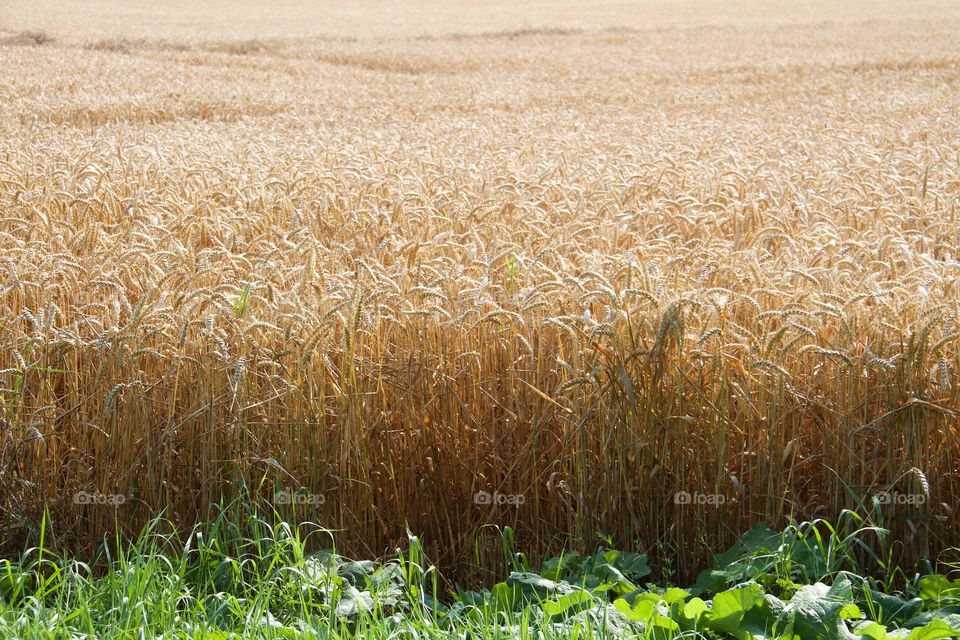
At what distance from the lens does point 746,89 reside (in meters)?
15.9

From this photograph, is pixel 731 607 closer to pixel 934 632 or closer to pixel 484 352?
pixel 934 632

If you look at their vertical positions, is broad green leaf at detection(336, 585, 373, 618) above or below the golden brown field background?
below

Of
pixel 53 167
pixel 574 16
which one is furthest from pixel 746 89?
pixel 574 16

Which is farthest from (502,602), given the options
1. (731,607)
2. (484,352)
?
(484,352)

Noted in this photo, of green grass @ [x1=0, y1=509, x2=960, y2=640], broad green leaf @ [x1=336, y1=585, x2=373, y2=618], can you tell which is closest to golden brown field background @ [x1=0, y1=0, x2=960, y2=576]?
green grass @ [x1=0, y1=509, x2=960, y2=640]

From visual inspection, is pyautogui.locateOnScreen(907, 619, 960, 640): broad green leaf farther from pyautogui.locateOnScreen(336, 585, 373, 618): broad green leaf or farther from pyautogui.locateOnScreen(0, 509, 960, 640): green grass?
pyautogui.locateOnScreen(336, 585, 373, 618): broad green leaf

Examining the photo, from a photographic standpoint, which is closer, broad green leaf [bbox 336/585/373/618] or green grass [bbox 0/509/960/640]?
green grass [bbox 0/509/960/640]

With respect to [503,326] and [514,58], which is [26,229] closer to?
[503,326]

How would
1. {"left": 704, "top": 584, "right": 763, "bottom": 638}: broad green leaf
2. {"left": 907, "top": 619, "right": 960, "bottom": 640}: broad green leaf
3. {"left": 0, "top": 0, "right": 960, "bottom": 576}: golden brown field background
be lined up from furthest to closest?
{"left": 0, "top": 0, "right": 960, "bottom": 576}: golden brown field background, {"left": 704, "top": 584, "right": 763, "bottom": 638}: broad green leaf, {"left": 907, "top": 619, "right": 960, "bottom": 640}: broad green leaf

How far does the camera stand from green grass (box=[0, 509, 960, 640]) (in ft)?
6.31

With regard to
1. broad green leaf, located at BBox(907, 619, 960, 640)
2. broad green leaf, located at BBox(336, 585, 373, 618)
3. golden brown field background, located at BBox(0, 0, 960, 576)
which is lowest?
broad green leaf, located at BBox(336, 585, 373, 618)

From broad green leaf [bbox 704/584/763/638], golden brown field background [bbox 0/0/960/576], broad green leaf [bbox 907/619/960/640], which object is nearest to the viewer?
broad green leaf [bbox 907/619/960/640]

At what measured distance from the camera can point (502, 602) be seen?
Answer: 2170mm

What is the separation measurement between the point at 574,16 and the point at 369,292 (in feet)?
120
